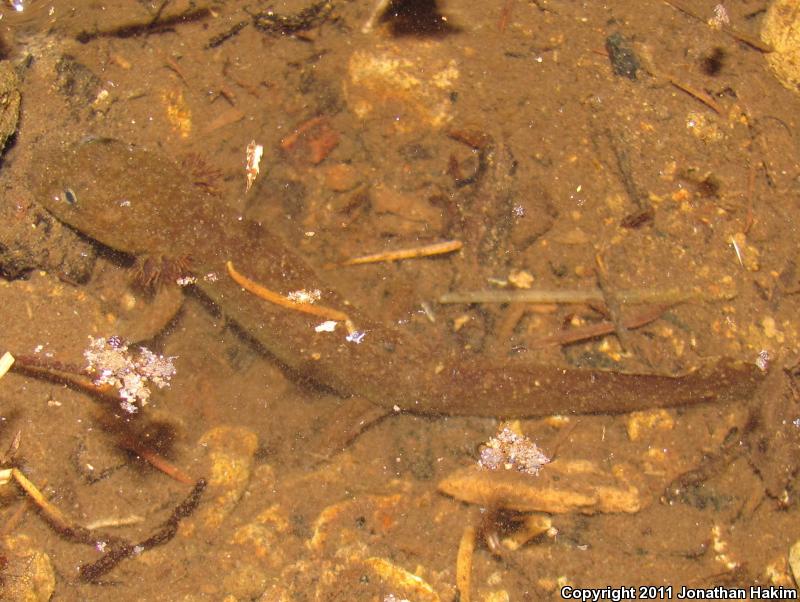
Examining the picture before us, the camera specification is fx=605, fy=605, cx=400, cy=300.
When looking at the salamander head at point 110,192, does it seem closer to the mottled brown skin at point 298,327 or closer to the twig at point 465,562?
the mottled brown skin at point 298,327

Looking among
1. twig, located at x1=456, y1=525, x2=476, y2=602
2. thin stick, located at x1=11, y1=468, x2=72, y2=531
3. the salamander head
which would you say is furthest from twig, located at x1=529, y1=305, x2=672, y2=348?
thin stick, located at x1=11, y1=468, x2=72, y2=531

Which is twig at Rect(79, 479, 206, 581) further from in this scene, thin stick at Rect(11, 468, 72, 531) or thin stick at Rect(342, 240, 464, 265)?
thin stick at Rect(342, 240, 464, 265)

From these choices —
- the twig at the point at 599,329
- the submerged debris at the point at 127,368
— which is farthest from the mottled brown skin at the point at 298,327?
the submerged debris at the point at 127,368

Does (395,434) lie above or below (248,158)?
below

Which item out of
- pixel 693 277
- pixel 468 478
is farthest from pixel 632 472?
pixel 693 277

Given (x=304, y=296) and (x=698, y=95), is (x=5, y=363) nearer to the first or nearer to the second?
(x=304, y=296)

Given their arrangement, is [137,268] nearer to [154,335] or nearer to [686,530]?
[154,335]
